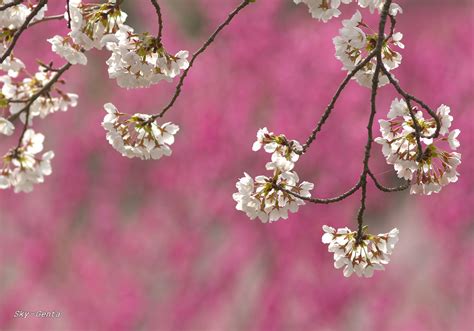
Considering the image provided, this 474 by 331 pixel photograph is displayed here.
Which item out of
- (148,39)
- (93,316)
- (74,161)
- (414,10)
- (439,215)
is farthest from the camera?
(414,10)

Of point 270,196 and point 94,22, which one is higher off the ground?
point 94,22

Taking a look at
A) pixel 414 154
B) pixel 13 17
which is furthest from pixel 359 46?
pixel 13 17

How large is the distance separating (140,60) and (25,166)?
437mm

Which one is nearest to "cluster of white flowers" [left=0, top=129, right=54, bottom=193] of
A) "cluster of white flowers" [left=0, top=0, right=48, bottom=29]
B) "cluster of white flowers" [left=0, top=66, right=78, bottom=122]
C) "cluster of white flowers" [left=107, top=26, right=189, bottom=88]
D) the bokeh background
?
"cluster of white flowers" [left=0, top=66, right=78, bottom=122]

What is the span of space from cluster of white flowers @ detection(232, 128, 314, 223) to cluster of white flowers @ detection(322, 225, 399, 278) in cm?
7

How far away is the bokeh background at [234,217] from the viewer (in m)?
3.84

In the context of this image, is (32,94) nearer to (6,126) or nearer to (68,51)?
(6,126)

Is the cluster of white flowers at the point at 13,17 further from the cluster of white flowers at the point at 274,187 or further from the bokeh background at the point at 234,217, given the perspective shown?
the bokeh background at the point at 234,217

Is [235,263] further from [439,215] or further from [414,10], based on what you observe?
[414,10]

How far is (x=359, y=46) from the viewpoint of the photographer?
103 centimetres

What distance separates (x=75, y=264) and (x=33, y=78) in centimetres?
311

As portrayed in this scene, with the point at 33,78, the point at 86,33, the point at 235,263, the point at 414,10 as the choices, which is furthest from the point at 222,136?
the point at 86,33

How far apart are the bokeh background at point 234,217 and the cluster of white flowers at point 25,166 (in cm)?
259

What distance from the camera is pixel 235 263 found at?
13.3ft
